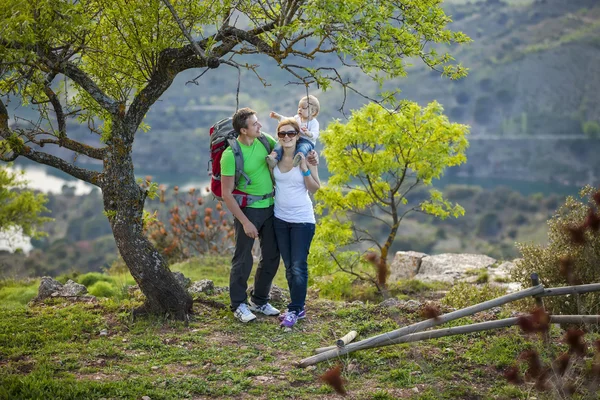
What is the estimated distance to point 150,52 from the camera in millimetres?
6246

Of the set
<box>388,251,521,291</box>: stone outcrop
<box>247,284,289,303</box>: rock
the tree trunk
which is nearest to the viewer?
the tree trunk

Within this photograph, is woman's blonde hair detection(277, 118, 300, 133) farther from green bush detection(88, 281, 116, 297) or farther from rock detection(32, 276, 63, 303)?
green bush detection(88, 281, 116, 297)

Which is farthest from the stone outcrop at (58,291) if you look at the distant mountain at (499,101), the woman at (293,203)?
Answer: the distant mountain at (499,101)

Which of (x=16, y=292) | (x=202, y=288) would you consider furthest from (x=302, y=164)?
(x=16, y=292)

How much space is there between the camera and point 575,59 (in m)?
97.9

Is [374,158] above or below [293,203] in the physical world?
above

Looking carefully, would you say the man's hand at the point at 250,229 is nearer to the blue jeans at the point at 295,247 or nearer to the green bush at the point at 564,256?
the blue jeans at the point at 295,247

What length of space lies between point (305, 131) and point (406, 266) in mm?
7607

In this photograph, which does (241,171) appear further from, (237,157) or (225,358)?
(225,358)

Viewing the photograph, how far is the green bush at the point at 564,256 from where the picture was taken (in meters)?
6.46

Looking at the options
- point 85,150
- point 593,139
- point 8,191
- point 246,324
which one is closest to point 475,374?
point 246,324

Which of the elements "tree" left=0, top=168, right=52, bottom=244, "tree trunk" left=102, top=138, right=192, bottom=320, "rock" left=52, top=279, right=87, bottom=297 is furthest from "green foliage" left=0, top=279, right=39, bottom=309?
"tree" left=0, top=168, right=52, bottom=244

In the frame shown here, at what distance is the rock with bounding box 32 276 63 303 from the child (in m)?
3.42

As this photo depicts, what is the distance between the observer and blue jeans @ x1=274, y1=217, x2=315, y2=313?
19.7 ft
